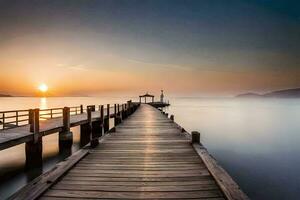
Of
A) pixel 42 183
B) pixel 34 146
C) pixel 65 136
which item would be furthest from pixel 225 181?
pixel 65 136

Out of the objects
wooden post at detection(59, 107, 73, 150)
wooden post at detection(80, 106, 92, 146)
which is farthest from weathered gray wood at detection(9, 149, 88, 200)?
wooden post at detection(80, 106, 92, 146)

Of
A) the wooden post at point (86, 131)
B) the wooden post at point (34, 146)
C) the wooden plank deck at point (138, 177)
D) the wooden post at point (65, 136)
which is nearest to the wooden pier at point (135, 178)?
the wooden plank deck at point (138, 177)

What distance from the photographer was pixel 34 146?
38.6ft

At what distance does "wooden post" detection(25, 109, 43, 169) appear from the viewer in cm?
1149

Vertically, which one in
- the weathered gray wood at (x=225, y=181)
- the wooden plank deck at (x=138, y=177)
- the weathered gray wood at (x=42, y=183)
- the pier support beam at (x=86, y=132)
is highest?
the weathered gray wood at (x=42, y=183)

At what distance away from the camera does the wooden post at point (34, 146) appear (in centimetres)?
1149

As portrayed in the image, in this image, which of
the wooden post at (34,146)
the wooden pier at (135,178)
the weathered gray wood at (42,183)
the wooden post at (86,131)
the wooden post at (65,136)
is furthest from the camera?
the wooden post at (86,131)

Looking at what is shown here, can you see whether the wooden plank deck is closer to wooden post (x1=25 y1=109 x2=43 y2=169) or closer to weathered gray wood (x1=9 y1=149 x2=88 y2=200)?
weathered gray wood (x1=9 y1=149 x2=88 y2=200)

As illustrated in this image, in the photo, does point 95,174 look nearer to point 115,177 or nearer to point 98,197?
point 115,177

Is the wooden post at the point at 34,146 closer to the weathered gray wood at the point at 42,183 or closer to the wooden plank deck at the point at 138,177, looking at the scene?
the wooden plank deck at the point at 138,177

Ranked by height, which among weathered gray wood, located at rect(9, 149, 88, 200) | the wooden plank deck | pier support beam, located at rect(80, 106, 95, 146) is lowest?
pier support beam, located at rect(80, 106, 95, 146)

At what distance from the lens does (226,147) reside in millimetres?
24344

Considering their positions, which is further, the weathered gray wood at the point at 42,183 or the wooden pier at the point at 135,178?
the wooden pier at the point at 135,178

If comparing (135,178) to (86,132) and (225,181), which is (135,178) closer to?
(225,181)
